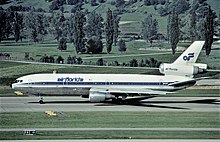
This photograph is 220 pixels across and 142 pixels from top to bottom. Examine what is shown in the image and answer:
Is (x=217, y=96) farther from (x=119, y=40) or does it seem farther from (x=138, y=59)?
(x=119, y=40)

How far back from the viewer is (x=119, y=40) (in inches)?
3095

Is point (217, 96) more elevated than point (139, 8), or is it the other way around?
point (139, 8)

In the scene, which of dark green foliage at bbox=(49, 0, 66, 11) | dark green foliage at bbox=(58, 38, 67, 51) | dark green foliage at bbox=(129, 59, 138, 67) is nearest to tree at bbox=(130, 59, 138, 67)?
dark green foliage at bbox=(129, 59, 138, 67)

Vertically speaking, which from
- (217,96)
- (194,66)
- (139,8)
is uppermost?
(139,8)

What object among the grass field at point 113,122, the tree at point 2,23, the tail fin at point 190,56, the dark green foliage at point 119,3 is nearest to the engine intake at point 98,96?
the grass field at point 113,122

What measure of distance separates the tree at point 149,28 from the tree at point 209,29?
916 centimetres

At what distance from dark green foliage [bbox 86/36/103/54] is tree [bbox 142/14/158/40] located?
349 inches

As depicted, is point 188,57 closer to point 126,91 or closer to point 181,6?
point 126,91

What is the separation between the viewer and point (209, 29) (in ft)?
261

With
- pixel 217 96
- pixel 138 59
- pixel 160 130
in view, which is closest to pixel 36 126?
pixel 160 130

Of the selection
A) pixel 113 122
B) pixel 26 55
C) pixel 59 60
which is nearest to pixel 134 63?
pixel 59 60

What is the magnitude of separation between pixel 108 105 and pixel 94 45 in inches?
1377

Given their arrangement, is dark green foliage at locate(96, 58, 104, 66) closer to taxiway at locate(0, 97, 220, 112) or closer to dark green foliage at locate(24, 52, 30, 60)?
dark green foliage at locate(24, 52, 30, 60)

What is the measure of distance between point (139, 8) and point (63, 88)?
4359 centimetres
